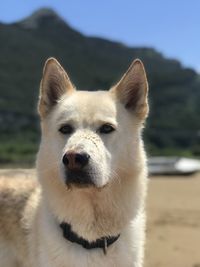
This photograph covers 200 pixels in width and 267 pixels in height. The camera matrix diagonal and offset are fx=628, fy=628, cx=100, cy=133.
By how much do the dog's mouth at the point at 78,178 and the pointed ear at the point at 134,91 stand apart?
35.1 inches

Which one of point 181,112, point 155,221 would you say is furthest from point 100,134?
point 181,112

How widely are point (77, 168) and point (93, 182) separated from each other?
18 cm

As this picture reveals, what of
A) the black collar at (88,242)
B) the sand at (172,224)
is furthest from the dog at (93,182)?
the sand at (172,224)

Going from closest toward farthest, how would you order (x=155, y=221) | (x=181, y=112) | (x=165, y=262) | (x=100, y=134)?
(x=100, y=134), (x=165, y=262), (x=155, y=221), (x=181, y=112)

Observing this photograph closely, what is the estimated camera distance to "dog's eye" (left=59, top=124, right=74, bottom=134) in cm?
465

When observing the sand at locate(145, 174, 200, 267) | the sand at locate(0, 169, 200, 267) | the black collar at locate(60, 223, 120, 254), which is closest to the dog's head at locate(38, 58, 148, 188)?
the black collar at locate(60, 223, 120, 254)

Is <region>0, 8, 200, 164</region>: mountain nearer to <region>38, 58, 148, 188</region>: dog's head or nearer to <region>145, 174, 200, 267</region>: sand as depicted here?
<region>145, 174, 200, 267</region>: sand

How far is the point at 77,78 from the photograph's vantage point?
6162 centimetres

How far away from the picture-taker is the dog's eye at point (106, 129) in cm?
466

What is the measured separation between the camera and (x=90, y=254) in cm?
465

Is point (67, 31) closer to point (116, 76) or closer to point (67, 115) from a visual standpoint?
point (116, 76)

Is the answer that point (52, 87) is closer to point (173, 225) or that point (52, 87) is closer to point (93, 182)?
point (93, 182)

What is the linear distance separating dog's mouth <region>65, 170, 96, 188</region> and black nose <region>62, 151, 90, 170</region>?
59 mm

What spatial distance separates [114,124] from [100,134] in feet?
0.54
